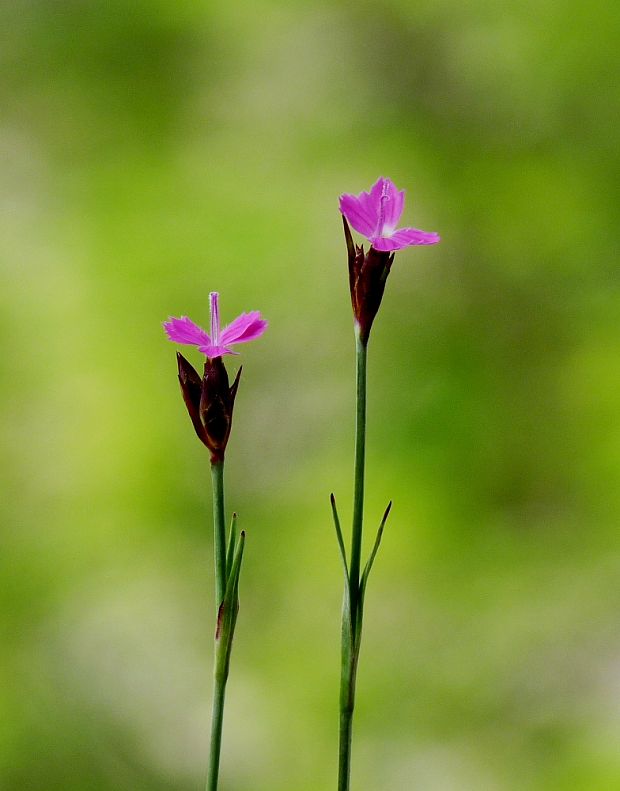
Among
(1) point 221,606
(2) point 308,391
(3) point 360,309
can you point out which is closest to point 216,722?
(1) point 221,606

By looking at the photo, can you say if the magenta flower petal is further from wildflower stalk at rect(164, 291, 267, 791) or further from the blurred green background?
the blurred green background

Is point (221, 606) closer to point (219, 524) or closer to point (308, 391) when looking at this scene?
point (219, 524)

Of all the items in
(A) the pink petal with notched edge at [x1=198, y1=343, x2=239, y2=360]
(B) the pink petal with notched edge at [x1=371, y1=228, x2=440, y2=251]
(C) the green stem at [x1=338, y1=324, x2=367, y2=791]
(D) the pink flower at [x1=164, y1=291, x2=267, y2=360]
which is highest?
(B) the pink petal with notched edge at [x1=371, y1=228, x2=440, y2=251]

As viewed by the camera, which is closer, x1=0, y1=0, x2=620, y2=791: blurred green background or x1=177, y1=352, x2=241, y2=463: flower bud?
x1=177, y1=352, x2=241, y2=463: flower bud

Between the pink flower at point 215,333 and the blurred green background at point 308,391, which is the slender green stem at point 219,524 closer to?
the pink flower at point 215,333

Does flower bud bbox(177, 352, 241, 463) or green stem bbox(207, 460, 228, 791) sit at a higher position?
flower bud bbox(177, 352, 241, 463)

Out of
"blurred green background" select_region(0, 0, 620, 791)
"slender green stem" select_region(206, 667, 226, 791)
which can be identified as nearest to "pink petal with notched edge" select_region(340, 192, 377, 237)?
"slender green stem" select_region(206, 667, 226, 791)
